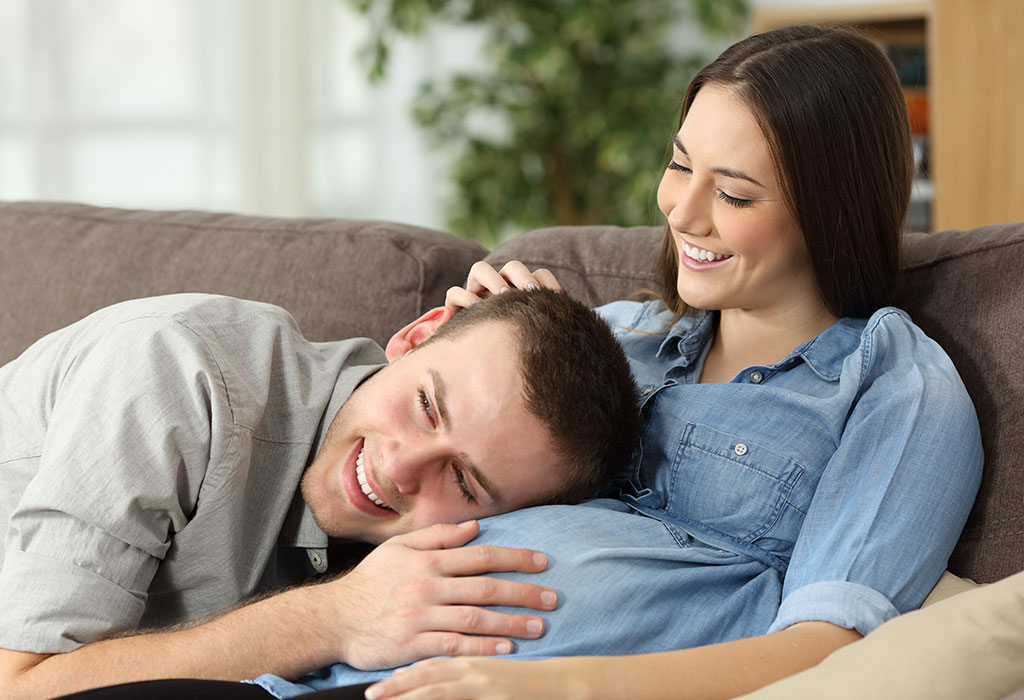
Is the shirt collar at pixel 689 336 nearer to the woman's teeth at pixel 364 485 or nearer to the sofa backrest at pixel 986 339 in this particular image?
the sofa backrest at pixel 986 339

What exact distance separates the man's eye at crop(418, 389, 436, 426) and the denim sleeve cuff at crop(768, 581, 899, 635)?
433 mm

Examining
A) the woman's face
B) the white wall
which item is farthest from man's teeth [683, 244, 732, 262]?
the white wall

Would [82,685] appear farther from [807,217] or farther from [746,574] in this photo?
[807,217]

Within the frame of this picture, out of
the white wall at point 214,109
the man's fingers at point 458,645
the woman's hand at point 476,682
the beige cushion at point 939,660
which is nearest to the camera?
the beige cushion at point 939,660

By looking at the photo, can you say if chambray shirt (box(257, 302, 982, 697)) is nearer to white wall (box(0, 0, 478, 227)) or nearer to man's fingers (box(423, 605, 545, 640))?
man's fingers (box(423, 605, 545, 640))

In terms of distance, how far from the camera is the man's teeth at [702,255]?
1.36 meters

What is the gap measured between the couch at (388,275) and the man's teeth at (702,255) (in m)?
Result: 0.25

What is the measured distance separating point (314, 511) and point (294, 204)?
9.06ft

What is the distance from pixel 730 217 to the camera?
132cm

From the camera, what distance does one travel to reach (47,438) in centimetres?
115

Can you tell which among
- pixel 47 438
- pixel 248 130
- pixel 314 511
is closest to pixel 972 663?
pixel 314 511

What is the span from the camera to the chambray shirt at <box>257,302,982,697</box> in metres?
1.08

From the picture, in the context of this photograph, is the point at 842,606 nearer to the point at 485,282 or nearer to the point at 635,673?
the point at 635,673

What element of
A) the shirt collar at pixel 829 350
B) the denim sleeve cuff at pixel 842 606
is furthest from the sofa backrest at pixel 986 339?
the denim sleeve cuff at pixel 842 606
